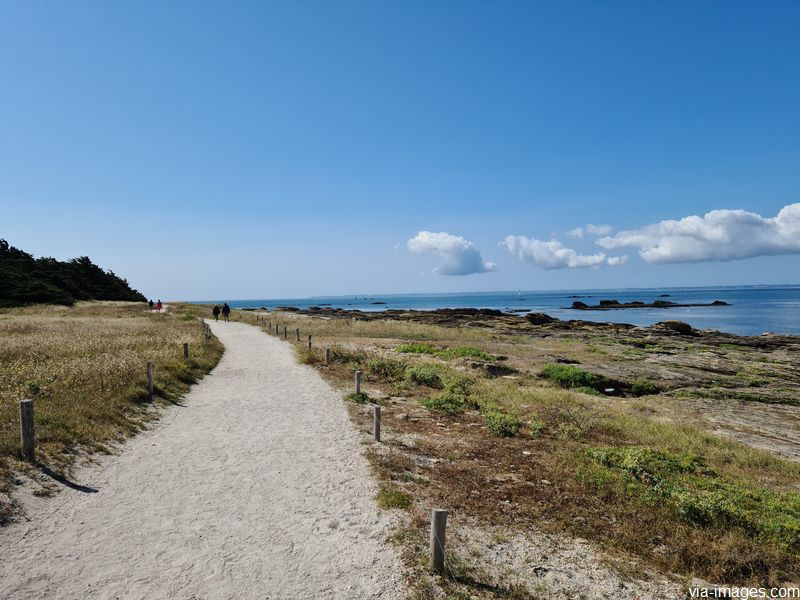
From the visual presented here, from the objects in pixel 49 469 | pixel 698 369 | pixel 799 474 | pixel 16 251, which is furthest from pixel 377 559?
pixel 16 251

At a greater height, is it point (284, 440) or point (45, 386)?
point (45, 386)

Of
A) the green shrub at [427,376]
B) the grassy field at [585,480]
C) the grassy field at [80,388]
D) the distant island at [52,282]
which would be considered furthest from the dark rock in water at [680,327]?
the distant island at [52,282]

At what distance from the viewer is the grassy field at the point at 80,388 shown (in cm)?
1023

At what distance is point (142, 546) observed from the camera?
721cm

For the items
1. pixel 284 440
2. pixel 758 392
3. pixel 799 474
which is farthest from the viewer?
pixel 758 392

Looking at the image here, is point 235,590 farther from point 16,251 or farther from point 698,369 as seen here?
point 16,251

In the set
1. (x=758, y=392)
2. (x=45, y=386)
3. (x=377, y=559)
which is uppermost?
(x=45, y=386)

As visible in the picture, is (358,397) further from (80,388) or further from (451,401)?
(80,388)

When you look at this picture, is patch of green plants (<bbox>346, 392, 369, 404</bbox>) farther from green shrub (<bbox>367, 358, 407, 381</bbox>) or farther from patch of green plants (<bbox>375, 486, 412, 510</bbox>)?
patch of green plants (<bbox>375, 486, 412, 510</bbox>)

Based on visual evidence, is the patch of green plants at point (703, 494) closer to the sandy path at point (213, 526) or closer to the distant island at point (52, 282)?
the sandy path at point (213, 526)

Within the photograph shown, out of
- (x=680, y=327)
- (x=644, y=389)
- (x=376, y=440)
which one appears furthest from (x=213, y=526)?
(x=680, y=327)

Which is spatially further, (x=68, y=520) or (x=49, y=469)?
(x=49, y=469)

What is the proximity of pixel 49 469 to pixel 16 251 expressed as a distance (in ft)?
343

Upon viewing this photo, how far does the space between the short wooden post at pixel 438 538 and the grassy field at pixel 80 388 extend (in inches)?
285
